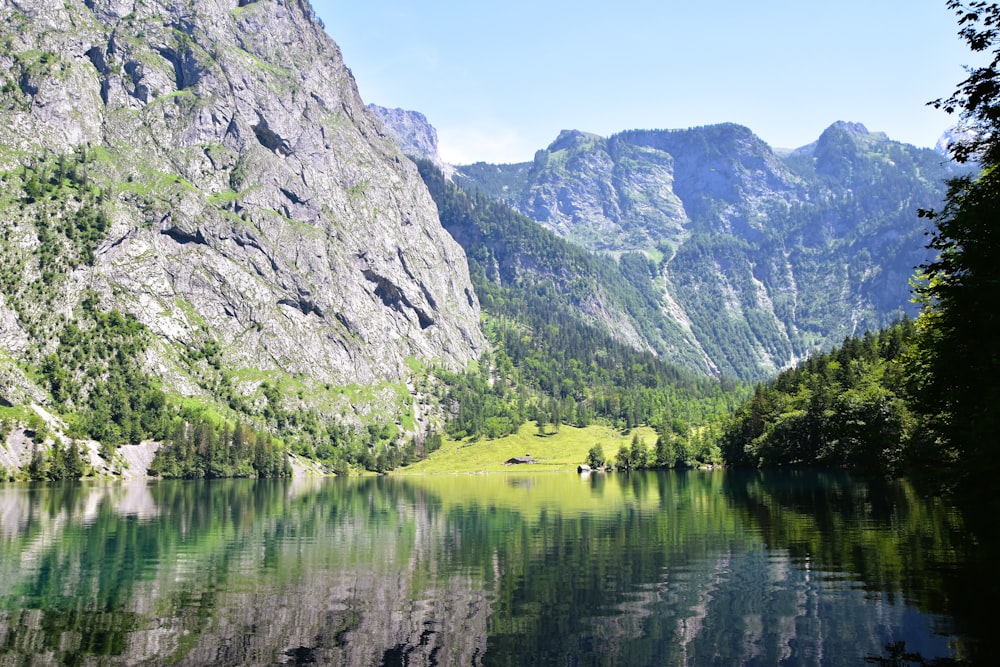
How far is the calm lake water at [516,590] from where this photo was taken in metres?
31.6

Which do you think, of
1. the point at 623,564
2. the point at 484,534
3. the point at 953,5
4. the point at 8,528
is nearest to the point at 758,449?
the point at 484,534

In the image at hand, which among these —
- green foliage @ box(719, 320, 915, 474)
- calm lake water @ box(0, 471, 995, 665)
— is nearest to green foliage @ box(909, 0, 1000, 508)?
calm lake water @ box(0, 471, 995, 665)

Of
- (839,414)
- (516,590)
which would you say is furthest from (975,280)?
(839,414)

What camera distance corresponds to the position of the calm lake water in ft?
104

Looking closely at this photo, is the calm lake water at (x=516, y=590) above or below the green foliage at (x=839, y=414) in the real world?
below

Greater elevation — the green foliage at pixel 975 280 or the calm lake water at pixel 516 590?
the green foliage at pixel 975 280

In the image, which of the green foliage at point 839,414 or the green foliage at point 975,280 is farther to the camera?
the green foliage at point 839,414

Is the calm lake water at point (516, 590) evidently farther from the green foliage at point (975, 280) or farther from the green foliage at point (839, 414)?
the green foliage at point (839, 414)

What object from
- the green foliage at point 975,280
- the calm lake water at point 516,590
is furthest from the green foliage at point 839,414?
the green foliage at point 975,280

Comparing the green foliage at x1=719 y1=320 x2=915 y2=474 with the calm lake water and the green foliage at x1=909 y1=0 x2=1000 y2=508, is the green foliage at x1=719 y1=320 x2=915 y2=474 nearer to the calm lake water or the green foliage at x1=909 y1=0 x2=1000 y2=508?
the calm lake water

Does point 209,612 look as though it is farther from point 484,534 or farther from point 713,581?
point 484,534

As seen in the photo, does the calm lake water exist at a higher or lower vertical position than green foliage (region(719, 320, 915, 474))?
lower

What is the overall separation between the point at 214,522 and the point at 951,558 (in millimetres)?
82914

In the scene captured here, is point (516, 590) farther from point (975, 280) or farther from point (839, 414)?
point (839, 414)
